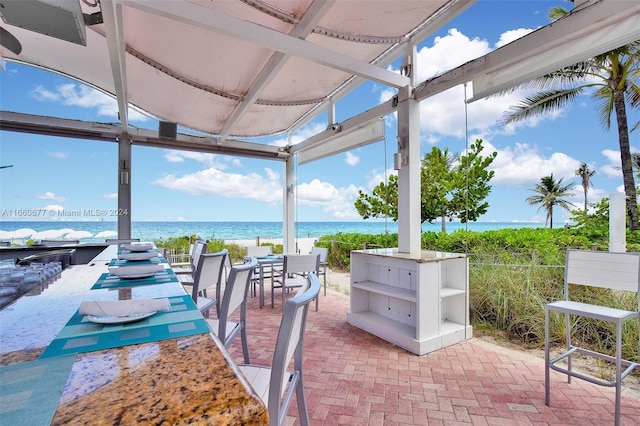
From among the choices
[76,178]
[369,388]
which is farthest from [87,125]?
[76,178]

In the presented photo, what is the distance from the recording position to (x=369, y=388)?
2420 millimetres

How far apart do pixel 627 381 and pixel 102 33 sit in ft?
19.5

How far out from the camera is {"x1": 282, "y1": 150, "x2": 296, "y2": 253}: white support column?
25.4ft

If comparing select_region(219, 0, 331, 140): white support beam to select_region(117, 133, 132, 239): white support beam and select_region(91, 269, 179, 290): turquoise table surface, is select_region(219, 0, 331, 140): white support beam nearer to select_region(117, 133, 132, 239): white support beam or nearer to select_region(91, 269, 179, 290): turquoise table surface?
select_region(117, 133, 132, 239): white support beam

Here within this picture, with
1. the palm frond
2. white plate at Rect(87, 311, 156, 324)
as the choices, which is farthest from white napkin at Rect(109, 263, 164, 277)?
the palm frond

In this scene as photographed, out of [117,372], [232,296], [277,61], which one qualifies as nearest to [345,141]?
[277,61]

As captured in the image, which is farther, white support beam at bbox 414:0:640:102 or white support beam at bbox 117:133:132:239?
white support beam at bbox 117:133:132:239

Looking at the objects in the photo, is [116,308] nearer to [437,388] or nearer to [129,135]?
[437,388]

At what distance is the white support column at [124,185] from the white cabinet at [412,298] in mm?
4619

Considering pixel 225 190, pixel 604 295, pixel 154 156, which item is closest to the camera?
pixel 604 295

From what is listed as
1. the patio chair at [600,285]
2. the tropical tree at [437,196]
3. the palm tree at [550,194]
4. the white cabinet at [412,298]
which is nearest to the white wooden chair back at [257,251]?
the white cabinet at [412,298]

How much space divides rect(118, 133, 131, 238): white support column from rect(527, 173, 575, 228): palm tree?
87.9 feet

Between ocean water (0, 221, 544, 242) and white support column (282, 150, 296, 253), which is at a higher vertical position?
white support column (282, 150, 296, 253)

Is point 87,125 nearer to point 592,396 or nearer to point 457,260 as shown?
point 457,260
